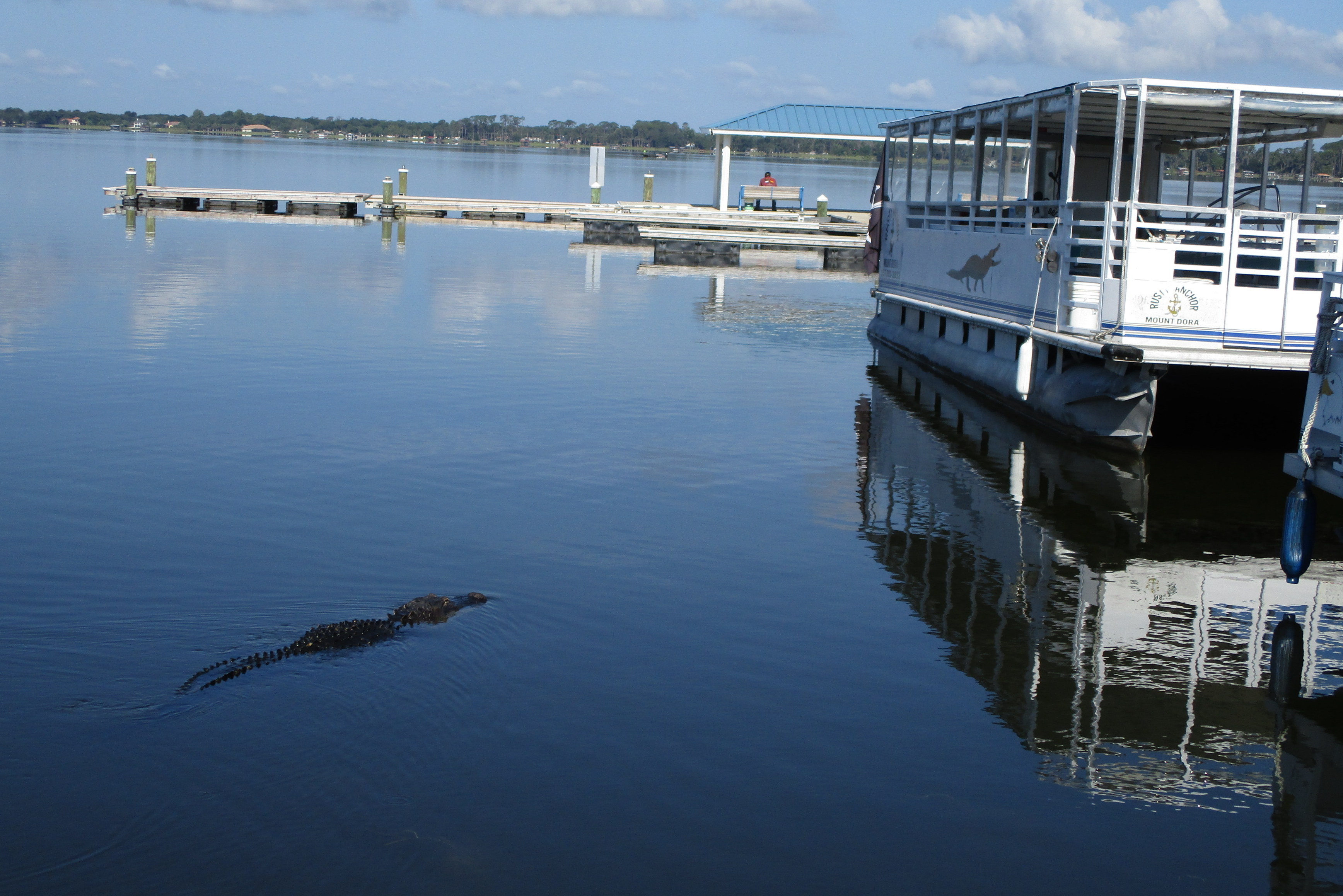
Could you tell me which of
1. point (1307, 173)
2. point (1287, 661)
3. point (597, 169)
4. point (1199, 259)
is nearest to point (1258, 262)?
point (1199, 259)

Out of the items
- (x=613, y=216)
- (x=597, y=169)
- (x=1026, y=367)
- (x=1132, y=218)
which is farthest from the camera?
(x=597, y=169)

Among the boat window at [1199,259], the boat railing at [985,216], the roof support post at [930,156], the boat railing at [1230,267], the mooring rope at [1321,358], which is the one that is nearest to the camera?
the mooring rope at [1321,358]

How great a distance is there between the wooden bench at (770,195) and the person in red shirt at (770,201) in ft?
0.21

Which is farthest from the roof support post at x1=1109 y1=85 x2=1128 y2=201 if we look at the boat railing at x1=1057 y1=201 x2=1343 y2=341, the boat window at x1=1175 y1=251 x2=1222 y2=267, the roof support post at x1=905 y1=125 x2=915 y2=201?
the roof support post at x1=905 y1=125 x2=915 y2=201

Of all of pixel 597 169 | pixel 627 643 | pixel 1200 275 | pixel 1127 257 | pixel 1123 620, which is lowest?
pixel 627 643

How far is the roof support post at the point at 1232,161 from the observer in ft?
40.4

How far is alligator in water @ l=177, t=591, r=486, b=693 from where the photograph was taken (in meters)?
6.71

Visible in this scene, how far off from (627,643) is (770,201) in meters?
42.2

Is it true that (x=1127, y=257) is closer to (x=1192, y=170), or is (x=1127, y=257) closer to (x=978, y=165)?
(x=1192, y=170)

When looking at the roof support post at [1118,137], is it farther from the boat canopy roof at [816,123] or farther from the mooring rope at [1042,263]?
the boat canopy roof at [816,123]

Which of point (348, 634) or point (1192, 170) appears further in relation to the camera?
point (1192, 170)

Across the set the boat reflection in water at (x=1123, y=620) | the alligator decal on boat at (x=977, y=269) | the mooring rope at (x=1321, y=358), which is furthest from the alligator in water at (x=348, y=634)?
the alligator decal on boat at (x=977, y=269)

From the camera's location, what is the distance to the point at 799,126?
45.5 m

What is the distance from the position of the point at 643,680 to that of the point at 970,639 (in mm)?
2114
